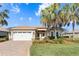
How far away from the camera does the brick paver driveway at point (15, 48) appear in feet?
28.6

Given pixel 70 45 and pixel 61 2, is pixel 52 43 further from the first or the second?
pixel 61 2

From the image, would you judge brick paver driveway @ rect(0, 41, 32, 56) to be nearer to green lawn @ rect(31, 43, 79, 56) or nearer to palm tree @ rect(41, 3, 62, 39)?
green lawn @ rect(31, 43, 79, 56)

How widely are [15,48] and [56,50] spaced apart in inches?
35.9

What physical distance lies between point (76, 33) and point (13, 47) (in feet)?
4.70

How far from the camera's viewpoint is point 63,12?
871 cm

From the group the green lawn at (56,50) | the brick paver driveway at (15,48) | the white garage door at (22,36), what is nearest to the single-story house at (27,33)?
the white garage door at (22,36)

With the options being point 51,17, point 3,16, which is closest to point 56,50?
point 51,17

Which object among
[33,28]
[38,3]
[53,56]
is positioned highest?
[38,3]

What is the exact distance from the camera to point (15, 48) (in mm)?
8750

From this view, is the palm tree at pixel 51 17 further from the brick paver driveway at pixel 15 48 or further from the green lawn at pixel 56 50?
the brick paver driveway at pixel 15 48

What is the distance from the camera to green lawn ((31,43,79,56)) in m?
8.65

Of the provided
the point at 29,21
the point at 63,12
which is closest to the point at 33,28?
the point at 29,21

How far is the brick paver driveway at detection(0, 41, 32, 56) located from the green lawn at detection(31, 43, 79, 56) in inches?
6.2

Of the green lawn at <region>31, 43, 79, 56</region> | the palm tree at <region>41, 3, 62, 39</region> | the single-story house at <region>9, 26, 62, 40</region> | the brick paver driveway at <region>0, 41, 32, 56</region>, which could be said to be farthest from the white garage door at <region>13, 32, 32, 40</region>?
the palm tree at <region>41, 3, 62, 39</region>
